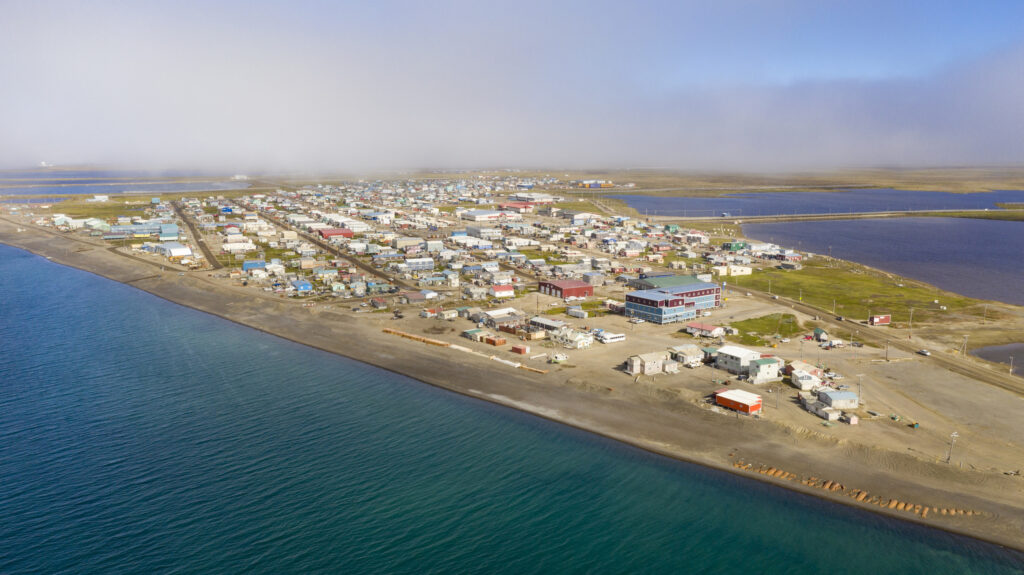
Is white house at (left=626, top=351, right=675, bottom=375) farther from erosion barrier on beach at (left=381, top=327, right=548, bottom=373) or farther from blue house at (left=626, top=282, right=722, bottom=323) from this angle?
blue house at (left=626, top=282, right=722, bottom=323)

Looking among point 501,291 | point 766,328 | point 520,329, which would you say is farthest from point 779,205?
point 520,329

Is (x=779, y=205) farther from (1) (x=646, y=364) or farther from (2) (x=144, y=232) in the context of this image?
(2) (x=144, y=232)

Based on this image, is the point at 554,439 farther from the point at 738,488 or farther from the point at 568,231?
the point at 568,231

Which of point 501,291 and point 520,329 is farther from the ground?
point 501,291

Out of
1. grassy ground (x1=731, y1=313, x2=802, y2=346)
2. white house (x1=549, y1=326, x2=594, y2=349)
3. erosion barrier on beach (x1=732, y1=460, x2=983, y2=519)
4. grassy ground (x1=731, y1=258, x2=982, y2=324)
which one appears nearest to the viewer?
erosion barrier on beach (x1=732, y1=460, x2=983, y2=519)

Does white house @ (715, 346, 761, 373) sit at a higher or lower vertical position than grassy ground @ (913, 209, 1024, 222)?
lower

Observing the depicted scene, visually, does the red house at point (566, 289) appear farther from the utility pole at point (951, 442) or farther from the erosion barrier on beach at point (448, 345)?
the utility pole at point (951, 442)

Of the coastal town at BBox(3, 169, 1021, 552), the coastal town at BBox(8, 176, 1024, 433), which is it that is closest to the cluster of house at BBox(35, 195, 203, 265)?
the coastal town at BBox(8, 176, 1024, 433)

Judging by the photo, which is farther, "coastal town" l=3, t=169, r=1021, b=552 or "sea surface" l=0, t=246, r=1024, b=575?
"coastal town" l=3, t=169, r=1021, b=552
